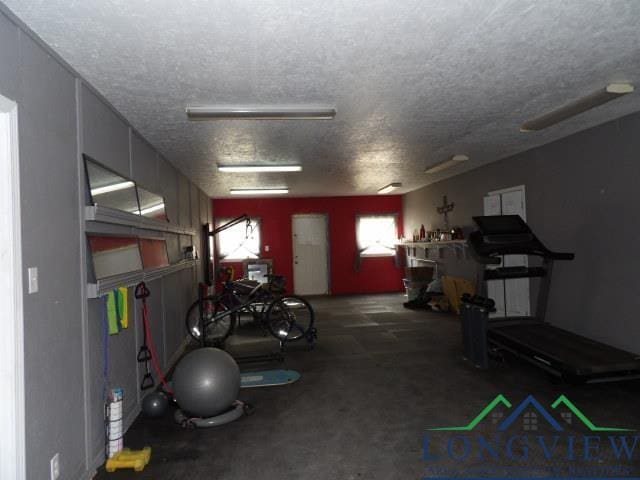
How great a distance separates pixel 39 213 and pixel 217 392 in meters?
1.84

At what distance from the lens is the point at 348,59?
2.58 meters

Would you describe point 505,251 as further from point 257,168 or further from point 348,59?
point 257,168

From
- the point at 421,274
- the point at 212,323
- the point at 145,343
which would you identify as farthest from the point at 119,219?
the point at 421,274

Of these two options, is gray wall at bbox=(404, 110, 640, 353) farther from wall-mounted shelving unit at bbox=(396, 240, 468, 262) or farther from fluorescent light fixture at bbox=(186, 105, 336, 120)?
fluorescent light fixture at bbox=(186, 105, 336, 120)

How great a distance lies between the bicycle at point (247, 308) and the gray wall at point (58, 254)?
2.19 metres

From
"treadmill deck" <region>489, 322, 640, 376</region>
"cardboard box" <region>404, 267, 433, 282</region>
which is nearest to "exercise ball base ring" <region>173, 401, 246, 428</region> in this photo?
"treadmill deck" <region>489, 322, 640, 376</region>

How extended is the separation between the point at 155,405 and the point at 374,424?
186 cm

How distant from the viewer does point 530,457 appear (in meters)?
2.59

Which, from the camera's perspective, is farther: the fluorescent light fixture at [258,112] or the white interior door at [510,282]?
the white interior door at [510,282]

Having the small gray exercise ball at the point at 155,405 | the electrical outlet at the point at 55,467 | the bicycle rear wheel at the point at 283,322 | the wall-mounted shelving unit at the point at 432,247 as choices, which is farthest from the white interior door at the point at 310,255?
the electrical outlet at the point at 55,467

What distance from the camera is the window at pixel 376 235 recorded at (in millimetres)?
10438

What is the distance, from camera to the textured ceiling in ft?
6.68

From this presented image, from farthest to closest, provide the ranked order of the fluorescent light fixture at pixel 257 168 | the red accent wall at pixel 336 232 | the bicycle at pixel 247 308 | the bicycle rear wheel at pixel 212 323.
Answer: the red accent wall at pixel 336 232 < the fluorescent light fixture at pixel 257 168 < the bicycle rear wheel at pixel 212 323 < the bicycle at pixel 247 308

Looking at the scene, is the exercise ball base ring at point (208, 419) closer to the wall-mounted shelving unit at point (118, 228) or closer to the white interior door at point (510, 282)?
the wall-mounted shelving unit at point (118, 228)
